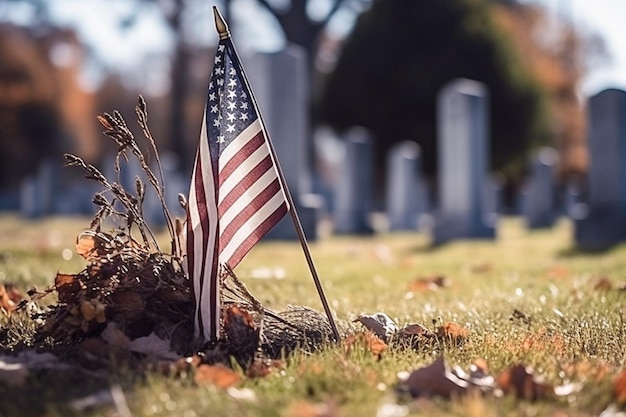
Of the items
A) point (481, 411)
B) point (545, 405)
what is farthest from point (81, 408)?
point (545, 405)

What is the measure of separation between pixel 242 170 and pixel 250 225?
0.63 feet

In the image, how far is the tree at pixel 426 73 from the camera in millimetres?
31625

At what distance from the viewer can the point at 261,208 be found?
310 centimetres

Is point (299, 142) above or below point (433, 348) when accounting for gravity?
above

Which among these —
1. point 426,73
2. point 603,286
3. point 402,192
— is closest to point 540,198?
point 402,192

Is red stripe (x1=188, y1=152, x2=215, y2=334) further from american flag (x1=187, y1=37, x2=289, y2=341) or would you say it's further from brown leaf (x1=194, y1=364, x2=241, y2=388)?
brown leaf (x1=194, y1=364, x2=241, y2=388)

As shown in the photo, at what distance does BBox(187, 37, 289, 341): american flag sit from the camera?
114 inches

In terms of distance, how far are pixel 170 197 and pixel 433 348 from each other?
19.1 m

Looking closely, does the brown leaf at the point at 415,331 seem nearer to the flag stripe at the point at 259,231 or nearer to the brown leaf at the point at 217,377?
the flag stripe at the point at 259,231

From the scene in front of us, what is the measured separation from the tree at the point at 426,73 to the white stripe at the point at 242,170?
93.0 ft

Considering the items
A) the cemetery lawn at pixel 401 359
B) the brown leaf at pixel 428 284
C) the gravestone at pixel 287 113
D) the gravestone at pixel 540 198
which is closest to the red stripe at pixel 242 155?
the cemetery lawn at pixel 401 359

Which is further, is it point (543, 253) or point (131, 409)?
point (543, 253)

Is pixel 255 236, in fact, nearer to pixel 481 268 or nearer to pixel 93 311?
pixel 93 311

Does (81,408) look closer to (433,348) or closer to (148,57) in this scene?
(433,348)
